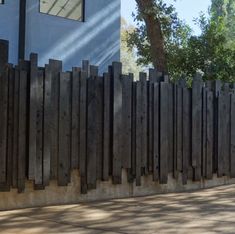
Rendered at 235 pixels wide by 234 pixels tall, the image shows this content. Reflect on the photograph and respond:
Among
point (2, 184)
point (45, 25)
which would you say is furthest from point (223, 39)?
point (2, 184)

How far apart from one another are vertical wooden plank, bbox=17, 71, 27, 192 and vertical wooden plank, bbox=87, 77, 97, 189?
3.85ft

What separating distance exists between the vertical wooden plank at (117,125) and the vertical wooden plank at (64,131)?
0.92 meters

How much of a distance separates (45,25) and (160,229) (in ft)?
29.2

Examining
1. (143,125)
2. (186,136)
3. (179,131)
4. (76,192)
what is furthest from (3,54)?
(186,136)

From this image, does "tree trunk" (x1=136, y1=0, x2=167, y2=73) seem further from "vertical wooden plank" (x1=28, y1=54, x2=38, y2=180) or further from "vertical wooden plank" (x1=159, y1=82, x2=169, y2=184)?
"vertical wooden plank" (x1=28, y1=54, x2=38, y2=180)

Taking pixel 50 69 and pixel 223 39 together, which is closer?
pixel 50 69

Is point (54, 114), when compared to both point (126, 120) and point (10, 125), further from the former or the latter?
point (126, 120)

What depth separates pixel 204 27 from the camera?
56.3ft

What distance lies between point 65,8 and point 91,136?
23.1 feet

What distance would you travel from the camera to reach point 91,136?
8.26m

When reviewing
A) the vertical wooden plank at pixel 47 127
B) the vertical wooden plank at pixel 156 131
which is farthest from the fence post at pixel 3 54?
the vertical wooden plank at pixel 156 131

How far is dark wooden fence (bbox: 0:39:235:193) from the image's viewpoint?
24.5 feet

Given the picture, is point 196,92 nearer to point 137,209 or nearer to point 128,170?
point 128,170

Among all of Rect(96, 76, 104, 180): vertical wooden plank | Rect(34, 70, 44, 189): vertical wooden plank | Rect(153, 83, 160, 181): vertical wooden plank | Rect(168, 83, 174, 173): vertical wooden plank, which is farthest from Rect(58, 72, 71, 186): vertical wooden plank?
Rect(168, 83, 174, 173): vertical wooden plank
